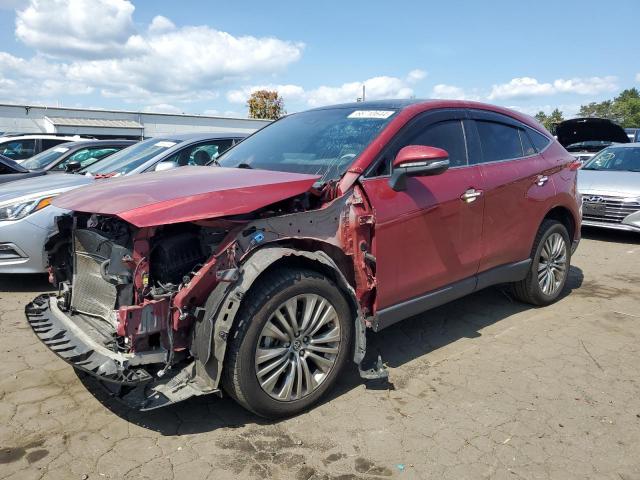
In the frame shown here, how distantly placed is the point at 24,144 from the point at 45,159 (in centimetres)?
270

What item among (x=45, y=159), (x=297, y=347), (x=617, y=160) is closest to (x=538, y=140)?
(x=297, y=347)

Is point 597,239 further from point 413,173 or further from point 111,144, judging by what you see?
point 111,144

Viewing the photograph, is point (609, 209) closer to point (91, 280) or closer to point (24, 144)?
point (91, 280)

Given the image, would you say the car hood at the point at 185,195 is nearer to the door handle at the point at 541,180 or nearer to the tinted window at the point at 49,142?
the door handle at the point at 541,180

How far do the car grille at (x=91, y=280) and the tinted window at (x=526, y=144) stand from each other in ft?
11.7

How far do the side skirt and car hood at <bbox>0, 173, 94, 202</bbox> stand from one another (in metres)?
3.84

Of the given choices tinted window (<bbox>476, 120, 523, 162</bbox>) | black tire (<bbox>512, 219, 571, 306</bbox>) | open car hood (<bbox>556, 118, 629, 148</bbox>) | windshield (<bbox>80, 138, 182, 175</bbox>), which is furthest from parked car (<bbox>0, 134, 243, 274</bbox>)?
open car hood (<bbox>556, 118, 629, 148</bbox>)

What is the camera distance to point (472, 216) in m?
3.93

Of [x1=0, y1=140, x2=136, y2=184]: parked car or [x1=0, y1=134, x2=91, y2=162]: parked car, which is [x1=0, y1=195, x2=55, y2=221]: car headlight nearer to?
[x1=0, y1=140, x2=136, y2=184]: parked car

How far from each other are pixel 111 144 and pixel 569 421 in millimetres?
8669

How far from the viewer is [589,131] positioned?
1341 centimetres

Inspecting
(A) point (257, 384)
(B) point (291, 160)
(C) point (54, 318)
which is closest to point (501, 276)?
(B) point (291, 160)

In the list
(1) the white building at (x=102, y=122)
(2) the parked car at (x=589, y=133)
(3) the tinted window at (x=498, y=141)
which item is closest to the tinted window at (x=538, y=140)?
(3) the tinted window at (x=498, y=141)

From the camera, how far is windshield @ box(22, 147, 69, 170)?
924cm
